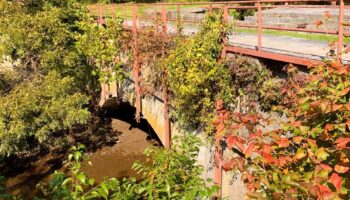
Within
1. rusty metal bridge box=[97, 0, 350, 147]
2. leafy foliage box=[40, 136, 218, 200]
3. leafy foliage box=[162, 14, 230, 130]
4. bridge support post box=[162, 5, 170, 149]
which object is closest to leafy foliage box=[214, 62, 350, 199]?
leafy foliage box=[40, 136, 218, 200]

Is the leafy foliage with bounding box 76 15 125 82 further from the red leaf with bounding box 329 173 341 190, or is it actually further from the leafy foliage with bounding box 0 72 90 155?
the red leaf with bounding box 329 173 341 190

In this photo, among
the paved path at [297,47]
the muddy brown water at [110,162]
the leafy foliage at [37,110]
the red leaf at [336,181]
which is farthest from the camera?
the muddy brown water at [110,162]

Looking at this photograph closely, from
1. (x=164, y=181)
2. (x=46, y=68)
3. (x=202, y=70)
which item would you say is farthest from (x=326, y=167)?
(x=46, y=68)

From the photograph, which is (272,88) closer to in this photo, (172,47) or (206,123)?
(206,123)

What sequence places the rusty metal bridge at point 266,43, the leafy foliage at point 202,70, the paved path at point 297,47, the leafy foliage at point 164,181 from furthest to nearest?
the leafy foliage at point 202,70
the paved path at point 297,47
the rusty metal bridge at point 266,43
the leafy foliage at point 164,181

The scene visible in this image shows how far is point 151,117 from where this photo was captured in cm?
1279

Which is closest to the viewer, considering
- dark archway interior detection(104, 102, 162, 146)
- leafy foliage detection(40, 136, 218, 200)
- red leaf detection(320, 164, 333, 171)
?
red leaf detection(320, 164, 333, 171)

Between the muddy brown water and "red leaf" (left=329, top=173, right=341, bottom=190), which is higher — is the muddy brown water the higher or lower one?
the lower one

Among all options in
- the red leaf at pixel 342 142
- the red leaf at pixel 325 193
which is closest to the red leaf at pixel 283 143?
the red leaf at pixel 342 142

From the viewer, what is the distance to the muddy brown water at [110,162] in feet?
45.7

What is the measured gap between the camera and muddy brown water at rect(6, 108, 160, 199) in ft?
45.7

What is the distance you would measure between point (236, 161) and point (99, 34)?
12066mm

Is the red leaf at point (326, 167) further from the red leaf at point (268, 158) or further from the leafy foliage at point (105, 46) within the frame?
the leafy foliage at point (105, 46)

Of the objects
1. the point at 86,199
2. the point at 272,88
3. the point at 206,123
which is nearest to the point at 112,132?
the point at 206,123
